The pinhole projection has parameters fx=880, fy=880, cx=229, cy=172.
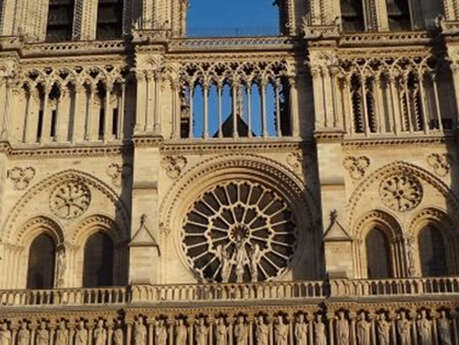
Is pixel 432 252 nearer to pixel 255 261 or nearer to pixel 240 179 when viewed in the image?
pixel 255 261

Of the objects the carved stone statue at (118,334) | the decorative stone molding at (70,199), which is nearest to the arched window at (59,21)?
the decorative stone molding at (70,199)

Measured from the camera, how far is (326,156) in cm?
2427

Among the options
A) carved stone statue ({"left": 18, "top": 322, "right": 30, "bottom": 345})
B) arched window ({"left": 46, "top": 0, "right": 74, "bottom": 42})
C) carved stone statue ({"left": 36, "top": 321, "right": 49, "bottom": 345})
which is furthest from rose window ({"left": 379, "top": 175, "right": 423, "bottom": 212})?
arched window ({"left": 46, "top": 0, "right": 74, "bottom": 42})

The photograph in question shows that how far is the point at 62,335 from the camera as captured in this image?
72.3 ft

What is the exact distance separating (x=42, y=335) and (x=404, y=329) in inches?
355

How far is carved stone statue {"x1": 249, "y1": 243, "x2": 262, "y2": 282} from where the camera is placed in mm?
23086

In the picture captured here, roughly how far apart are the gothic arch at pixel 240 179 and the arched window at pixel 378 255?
1.56m

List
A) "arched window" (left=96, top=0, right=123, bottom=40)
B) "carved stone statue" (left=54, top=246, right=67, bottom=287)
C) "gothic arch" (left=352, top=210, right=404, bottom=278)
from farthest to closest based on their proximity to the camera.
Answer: "arched window" (left=96, top=0, right=123, bottom=40), "gothic arch" (left=352, top=210, right=404, bottom=278), "carved stone statue" (left=54, top=246, right=67, bottom=287)

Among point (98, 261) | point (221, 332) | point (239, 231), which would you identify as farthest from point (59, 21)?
point (221, 332)

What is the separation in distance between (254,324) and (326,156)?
5.23m

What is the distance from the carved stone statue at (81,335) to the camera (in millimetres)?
21969

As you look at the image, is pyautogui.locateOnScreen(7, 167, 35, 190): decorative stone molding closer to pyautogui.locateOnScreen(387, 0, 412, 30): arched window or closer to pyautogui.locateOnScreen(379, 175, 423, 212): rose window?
pyautogui.locateOnScreen(379, 175, 423, 212): rose window

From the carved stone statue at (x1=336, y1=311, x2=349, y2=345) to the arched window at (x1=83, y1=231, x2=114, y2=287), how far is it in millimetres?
6234

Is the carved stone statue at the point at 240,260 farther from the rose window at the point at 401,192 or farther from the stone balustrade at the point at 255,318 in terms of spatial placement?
the rose window at the point at 401,192
